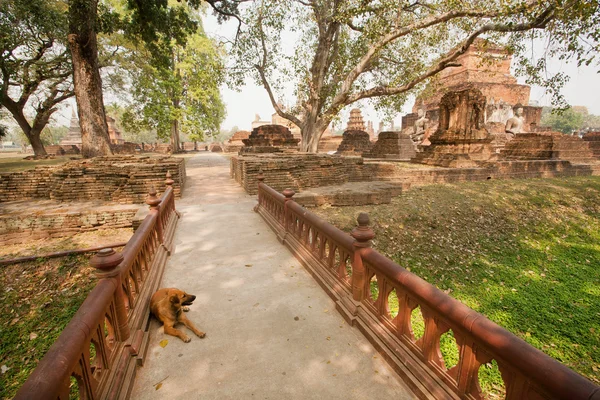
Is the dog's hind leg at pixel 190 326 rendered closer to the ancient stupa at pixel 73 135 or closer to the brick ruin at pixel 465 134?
the brick ruin at pixel 465 134

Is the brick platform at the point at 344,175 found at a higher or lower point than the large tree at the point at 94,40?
lower

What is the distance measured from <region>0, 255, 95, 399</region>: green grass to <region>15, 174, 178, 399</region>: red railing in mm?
749

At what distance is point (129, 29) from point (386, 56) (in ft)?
37.6

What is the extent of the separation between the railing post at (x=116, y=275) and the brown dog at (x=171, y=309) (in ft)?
1.23

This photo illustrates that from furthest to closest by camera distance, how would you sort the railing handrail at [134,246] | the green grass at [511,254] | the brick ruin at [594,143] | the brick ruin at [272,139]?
1. the brick ruin at [594,143]
2. the brick ruin at [272,139]
3. the green grass at [511,254]
4. the railing handrail at [134,246]

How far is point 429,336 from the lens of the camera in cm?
204

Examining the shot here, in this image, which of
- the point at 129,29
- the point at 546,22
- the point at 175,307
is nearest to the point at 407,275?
the point at 175,307

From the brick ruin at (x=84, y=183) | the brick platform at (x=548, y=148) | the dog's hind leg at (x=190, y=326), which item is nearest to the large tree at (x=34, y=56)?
the brick ruin at (x=84, y=183)

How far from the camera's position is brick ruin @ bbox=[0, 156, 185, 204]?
7.21 m

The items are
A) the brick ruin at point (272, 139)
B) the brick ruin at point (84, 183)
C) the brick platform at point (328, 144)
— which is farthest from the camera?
the brick platform at point (328, 144)

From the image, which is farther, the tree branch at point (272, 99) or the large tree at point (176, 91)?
the large tree at point (176, 91)

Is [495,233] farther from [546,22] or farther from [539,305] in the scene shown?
[546,22]

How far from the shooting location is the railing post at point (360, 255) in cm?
277

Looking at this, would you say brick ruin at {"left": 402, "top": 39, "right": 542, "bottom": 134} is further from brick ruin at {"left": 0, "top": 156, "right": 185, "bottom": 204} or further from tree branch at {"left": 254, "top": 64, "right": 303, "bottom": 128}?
brick ruin at {"left": 0, "top": 156, "right": 185, "bottom": 204}
